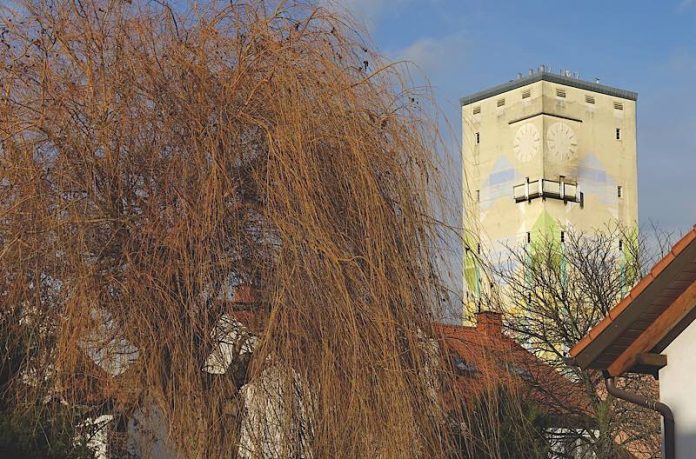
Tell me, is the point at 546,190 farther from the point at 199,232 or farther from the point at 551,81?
the point at 199,232

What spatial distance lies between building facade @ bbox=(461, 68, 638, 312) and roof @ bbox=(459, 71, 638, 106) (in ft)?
0.16

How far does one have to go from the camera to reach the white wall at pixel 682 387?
9383mm

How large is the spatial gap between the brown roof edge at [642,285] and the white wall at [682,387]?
62cm

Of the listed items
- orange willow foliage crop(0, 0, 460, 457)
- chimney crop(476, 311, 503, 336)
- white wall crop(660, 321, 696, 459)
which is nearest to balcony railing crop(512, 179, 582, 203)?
chimney crop(476, 311, 503, 336)

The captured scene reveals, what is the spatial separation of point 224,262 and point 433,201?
5.89 ft

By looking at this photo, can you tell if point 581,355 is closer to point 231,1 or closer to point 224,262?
point 224,262

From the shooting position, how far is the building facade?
5581cm

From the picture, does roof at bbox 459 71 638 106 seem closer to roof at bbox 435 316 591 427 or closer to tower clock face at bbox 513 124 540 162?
tower clock face at bbox 513 124 540 162

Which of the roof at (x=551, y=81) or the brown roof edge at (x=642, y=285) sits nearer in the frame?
the brown roof edge at (x=642, y=285)

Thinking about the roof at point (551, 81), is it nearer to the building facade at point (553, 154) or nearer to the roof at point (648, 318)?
the building facade at point (553, 154)

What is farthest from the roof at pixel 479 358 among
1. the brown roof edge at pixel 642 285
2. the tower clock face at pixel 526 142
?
the tower clock face at pixel 526 142

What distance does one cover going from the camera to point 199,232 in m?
8.10

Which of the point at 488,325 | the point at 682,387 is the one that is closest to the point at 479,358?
the point at 488,325

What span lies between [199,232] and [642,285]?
3607mm
